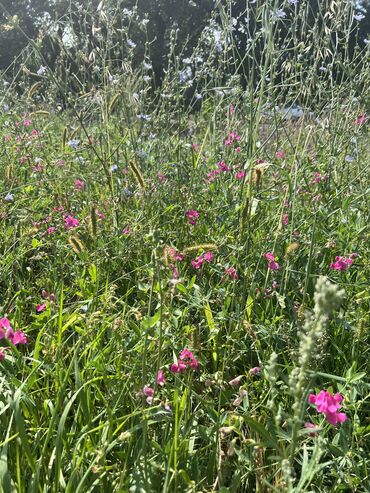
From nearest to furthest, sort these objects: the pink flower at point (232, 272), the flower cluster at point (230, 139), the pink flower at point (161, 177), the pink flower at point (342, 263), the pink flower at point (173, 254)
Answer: the pink flower at point (173, 254), the pink flower at point (232, 272), the pink flower at point (342, 263), the pink flower at point (161, 177), the flower cluster at point (230, 139)

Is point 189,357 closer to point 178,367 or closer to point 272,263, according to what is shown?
point 178,367

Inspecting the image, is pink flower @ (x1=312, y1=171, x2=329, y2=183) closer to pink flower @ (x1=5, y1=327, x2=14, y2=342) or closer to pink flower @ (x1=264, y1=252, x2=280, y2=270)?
pink flower @ (x1=264, y1=252, x2=280, y2=270)

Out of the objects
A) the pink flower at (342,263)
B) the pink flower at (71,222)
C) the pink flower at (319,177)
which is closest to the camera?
the pink flower at (342,263)

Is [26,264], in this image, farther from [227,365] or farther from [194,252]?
[227,365]

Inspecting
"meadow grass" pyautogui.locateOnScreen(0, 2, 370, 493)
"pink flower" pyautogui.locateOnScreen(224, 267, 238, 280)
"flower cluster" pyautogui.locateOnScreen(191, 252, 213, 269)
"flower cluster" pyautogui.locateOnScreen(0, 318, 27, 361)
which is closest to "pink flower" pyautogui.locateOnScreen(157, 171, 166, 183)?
"meadow grass" pyautogui.locateOnScreen(0, 2, 370, 493)

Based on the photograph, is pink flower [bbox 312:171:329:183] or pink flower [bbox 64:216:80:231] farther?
pink flower [bbox 312:171:329:183]

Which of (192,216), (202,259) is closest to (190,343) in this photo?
(202,259)

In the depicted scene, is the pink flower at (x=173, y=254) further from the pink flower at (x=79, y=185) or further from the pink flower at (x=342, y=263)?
the pink flower at (x=79, y=185)

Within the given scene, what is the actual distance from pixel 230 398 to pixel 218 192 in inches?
51.0

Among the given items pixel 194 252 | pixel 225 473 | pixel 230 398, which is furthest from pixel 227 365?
pixel 194 252

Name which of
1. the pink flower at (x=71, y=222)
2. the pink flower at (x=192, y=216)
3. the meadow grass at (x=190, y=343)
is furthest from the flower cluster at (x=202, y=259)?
the pink flower at (x=71, y=222)

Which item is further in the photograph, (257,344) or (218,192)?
(218,192)

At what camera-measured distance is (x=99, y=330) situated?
1.48 m

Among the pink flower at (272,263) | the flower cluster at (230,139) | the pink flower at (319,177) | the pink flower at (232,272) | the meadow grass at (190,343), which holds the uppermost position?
the flower cluster at (230,139)
